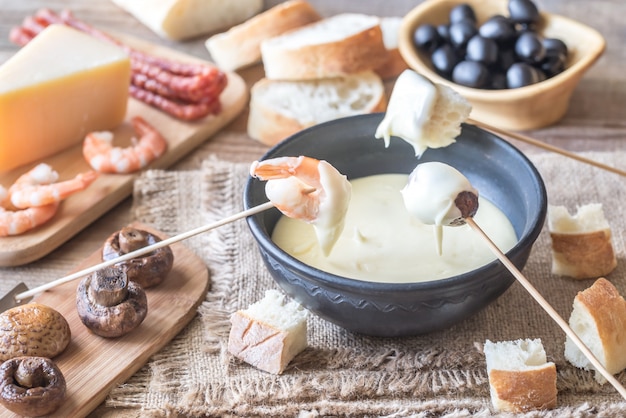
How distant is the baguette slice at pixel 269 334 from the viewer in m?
1.84

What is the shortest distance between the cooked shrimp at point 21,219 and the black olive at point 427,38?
1381mm

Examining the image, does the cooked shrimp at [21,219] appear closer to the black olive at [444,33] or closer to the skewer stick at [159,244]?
the skewer stick at [159,244]

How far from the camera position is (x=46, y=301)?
81.3 inches

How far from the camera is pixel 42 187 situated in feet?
7.73

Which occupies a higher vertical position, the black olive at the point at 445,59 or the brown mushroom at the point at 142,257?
the brown mushroom at the point at 142,257

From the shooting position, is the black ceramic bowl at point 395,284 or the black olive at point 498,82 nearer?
the black ceramic bowl at point 395,284

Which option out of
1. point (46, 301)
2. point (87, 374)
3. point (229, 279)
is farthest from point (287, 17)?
point (87, 374)

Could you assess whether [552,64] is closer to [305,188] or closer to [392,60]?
[392,60]

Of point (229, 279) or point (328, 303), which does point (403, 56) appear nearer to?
point (229, 279)

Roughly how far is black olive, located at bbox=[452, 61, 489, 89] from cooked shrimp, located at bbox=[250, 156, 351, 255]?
3.62 ft

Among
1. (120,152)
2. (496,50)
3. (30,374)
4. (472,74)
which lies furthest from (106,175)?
(496,50)

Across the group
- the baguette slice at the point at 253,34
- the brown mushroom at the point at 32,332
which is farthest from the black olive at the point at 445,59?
the brown mushroom at the point at 32,332

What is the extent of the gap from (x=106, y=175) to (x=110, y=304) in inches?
29.3

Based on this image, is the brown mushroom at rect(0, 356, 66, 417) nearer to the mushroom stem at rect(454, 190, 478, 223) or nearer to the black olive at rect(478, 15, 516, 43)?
the mushroom stem at rect(454, 190, 478, 223)
